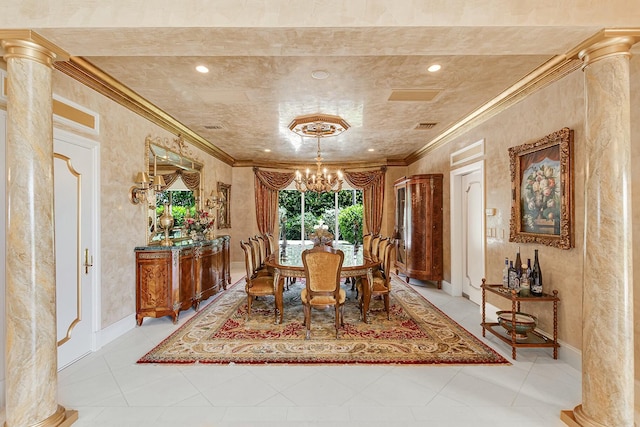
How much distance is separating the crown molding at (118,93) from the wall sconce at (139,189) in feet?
2.68

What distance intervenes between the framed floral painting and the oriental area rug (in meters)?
1.28

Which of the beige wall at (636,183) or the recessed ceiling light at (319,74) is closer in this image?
the beige wall at (636,183)

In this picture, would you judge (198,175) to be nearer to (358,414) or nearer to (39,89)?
(39,89)

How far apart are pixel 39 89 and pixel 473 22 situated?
2.68 m

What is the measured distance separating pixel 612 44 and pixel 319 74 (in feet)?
7.03

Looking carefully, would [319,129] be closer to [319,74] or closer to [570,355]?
[319,74]

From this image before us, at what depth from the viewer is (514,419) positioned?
2045mm

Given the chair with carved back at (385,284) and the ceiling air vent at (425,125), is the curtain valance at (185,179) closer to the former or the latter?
the chair with carved back at (385,284)

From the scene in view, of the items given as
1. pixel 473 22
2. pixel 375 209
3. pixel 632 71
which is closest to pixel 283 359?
pixel 473 22

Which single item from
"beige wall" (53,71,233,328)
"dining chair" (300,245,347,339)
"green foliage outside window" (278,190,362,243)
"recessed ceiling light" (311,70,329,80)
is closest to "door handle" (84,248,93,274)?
"beige wall" (53,71,233,328)

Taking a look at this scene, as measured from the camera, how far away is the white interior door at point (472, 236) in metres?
4.55

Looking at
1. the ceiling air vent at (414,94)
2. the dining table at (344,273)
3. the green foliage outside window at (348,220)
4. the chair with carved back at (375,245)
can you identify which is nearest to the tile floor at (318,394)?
the dining table at (344,273)

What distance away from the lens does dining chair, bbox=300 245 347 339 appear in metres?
3.30

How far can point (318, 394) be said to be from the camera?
92.3 inches
